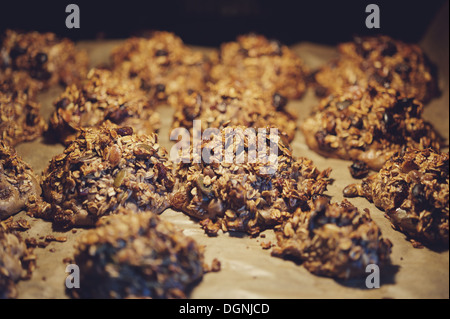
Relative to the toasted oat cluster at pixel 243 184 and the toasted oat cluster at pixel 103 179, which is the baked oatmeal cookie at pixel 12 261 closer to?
the toasted oat cluster at pixel 103 179

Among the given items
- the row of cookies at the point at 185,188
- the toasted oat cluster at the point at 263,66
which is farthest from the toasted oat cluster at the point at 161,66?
the row of cookies at the point at 185,188

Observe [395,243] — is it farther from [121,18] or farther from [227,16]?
[121,18]

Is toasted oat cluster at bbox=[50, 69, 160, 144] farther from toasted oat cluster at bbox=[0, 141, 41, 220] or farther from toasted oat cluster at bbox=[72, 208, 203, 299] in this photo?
toasted oat cluster at bbox=[72, 208, 203, 299]

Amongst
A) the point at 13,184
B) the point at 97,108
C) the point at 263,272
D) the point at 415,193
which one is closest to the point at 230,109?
the point at 97,108

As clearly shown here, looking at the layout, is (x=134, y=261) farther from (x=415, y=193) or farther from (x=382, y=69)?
(x=382, y=69)

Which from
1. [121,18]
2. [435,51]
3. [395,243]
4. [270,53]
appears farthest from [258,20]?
[395,243]

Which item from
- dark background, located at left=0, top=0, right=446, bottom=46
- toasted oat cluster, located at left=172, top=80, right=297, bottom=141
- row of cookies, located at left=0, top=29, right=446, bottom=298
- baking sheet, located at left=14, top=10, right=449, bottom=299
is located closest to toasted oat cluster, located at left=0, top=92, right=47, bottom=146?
row of cookies, located at left=0, top=29, right=446, bottom=298

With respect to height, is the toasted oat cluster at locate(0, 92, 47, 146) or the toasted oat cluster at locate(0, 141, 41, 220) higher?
the toasted oat cluster at locate(0, 92, 47, 146)
